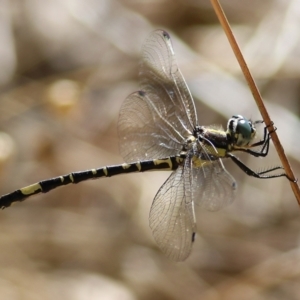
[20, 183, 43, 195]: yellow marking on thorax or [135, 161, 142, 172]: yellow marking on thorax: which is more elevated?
[135, 161, 142, 172]: yellow marking on thorax

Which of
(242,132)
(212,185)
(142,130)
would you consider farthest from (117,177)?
(242,132)

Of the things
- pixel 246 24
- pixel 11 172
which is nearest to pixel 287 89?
pixel 246 24

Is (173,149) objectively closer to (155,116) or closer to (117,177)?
(155,116)

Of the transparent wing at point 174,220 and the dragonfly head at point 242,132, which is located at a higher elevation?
the dragonfly head at point 242,132

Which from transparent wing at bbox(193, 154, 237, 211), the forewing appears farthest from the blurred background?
transparent wing at bbox(193, 154, 237, 211)

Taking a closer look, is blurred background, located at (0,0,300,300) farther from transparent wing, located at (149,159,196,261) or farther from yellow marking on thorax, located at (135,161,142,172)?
transparent wing, located at (149,159,196,261)

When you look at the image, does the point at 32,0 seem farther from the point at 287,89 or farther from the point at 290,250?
the point at 290,250

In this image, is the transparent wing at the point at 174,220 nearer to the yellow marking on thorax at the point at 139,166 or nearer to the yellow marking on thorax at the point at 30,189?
the yellow marking on thorax at the point at 139,166

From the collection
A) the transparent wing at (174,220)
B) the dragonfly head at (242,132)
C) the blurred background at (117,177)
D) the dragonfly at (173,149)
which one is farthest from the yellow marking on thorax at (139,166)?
the blurred background at (117,177)
